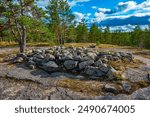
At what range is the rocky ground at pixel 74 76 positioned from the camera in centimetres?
1870

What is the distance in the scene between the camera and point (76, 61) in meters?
23.5

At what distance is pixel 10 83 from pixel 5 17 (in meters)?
17.6

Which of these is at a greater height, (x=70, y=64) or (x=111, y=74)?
(x=70, y=64)

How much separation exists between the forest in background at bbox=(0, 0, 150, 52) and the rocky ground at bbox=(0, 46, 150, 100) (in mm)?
10258

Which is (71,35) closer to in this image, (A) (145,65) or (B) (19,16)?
(B) (19,16)

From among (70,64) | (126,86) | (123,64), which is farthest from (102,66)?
(123,64)

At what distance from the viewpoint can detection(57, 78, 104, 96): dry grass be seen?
19172 mm

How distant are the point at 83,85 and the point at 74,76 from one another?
7.60ft

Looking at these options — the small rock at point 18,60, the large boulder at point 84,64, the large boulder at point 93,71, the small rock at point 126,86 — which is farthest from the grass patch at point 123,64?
the small rock at point 18,60

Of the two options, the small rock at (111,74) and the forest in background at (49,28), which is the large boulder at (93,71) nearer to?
the small rock at (111,74)

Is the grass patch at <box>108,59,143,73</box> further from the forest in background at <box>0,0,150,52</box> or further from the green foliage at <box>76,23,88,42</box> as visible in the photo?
the green foliage at <box>76,23,88,42</box>

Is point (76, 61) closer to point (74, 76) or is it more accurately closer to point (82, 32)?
point (74, 76)

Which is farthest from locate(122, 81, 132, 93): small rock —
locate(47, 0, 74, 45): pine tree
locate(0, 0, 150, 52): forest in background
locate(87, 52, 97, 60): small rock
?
locate(47, 0, 74, 45): pine tree

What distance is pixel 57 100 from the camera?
1719 centimetres
